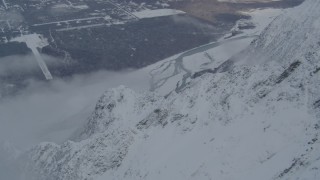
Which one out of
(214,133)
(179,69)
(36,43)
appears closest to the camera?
(214,133)

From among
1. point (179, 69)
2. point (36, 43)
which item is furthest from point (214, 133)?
point (36, 43)

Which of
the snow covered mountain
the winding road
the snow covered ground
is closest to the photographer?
the snow covered mountain

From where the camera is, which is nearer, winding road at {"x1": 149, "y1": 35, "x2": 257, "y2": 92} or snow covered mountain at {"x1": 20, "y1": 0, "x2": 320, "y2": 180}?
snow covered mountain at {"x1": 20, "y1": 0, "x2": 320, "y2": 180}

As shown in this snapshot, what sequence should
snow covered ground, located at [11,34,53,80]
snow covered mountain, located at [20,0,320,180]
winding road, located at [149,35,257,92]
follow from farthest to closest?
snow covered ground, located at [11,34,53,80] < winding road, located at [149,35,257,92] < snow covered mountain, located at [20,0,320,180]

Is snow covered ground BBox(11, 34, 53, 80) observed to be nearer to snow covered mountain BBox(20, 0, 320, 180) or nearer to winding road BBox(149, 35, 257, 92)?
winding road BBox(149, 35, 257, 92)

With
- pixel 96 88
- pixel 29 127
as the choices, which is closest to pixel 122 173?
pixel 29 127

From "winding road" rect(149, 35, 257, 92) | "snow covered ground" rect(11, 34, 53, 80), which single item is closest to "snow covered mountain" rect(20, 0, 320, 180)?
→ "winding road" rect(149, 35, 257, 92)

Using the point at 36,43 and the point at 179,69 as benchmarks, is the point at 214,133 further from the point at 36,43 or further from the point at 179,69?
the point at 36,43

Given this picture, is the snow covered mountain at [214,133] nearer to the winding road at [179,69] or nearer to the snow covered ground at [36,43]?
the winding road at [179,69]
